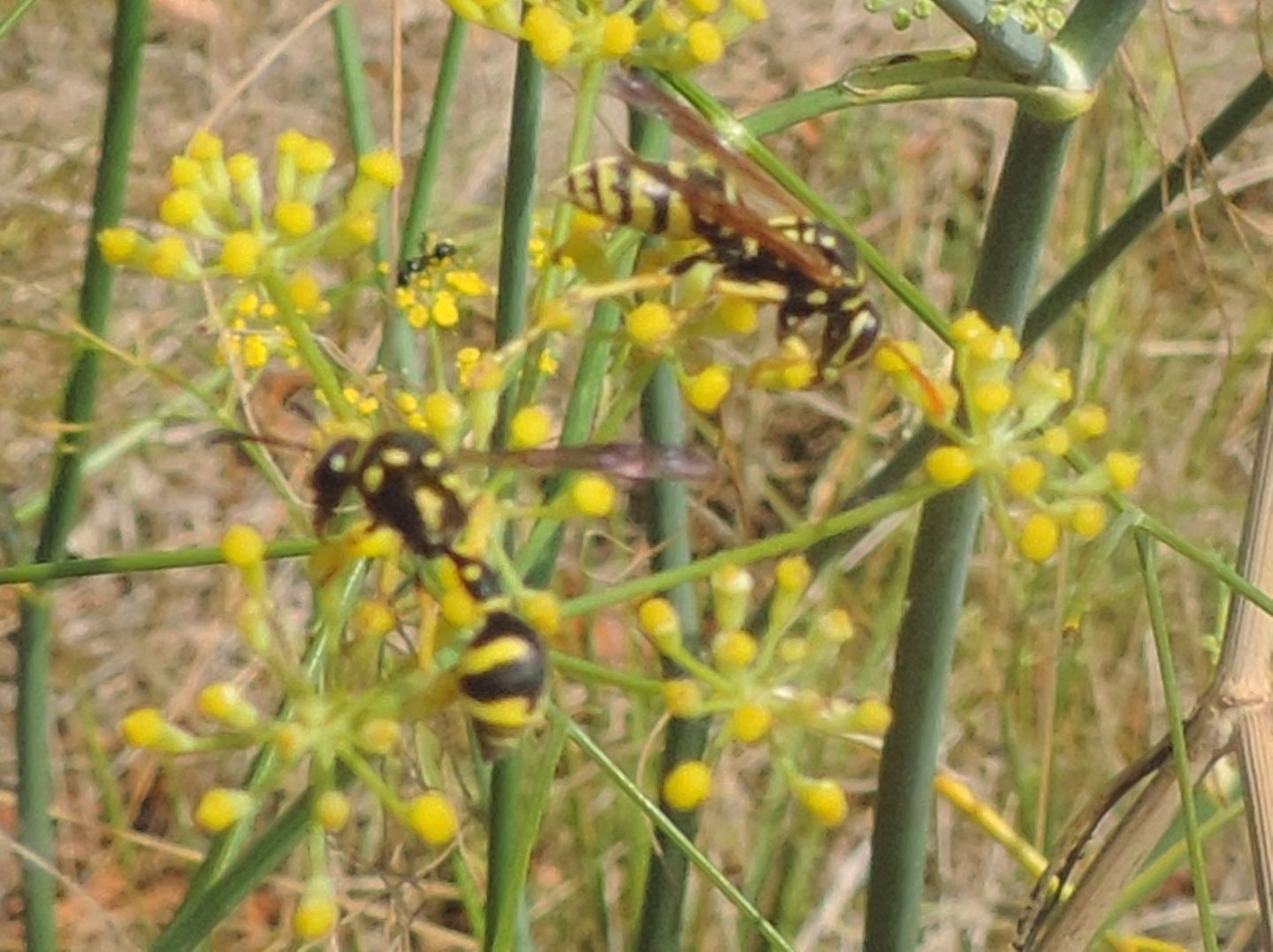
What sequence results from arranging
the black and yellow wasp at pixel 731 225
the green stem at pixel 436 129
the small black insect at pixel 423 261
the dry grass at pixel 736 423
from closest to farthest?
the black and yellow wasp at pixel 731 225 < the green stem at pixel 436 129 < the small black insect at pixel 423 261 < the dry grass at pixel 736 423

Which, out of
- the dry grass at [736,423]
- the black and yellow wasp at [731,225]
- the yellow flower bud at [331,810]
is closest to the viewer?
the yellow flower bud at [331,810]

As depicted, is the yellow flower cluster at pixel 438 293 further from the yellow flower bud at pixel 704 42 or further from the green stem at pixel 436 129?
the yellow flower bud at pixel 704 42

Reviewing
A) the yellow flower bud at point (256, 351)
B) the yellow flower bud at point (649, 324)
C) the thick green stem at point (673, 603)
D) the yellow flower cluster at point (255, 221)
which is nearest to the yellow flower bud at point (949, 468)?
the yellow flower bud at point (649, 324)

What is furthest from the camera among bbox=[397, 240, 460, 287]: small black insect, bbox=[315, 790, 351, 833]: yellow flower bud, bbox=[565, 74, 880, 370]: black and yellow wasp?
bbox=[397, 240, 460, 287]: small black insect

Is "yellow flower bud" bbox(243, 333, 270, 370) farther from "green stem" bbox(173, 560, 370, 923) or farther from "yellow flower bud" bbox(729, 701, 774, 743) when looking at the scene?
"yellow flower bud" bbox(729, 701, 774, 743)

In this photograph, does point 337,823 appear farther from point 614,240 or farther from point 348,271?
point 348,271

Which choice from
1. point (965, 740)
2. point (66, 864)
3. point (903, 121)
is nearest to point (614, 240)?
point (965, 740)

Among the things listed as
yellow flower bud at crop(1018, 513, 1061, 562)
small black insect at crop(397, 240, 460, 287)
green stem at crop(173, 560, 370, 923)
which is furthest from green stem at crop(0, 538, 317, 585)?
small black insect at crop(397, 240, 460, 287)
